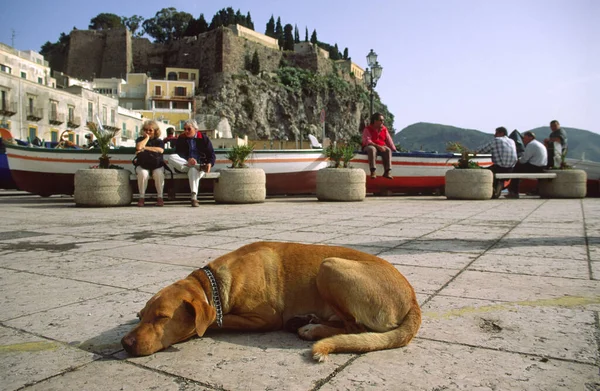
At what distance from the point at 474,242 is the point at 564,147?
1051 centimetres

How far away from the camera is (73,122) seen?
44.4 metres

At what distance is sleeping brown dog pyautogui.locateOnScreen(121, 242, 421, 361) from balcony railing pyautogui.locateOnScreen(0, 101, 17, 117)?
139 ft

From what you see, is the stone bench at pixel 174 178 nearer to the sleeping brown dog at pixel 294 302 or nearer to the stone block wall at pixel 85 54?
the sleeping brown dog at pixel 294 302

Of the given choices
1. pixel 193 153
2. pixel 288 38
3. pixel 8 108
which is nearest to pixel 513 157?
pixel 193 153

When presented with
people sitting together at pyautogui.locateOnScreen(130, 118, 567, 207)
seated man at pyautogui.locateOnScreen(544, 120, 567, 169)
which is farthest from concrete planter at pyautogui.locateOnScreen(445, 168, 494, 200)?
seated man at pyautogui.locateOnScreen(544, 120, 567, 169)

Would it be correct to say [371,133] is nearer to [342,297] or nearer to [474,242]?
[474,242]

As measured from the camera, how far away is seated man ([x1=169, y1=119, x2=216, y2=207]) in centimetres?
937

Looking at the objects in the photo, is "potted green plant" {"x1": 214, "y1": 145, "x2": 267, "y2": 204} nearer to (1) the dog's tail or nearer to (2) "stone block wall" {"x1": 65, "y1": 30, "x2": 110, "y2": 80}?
(1) the dog's tail

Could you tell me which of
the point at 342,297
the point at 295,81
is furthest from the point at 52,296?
the point at 295,81

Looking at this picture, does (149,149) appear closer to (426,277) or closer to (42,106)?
(426,277)

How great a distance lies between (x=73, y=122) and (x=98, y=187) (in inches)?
1614

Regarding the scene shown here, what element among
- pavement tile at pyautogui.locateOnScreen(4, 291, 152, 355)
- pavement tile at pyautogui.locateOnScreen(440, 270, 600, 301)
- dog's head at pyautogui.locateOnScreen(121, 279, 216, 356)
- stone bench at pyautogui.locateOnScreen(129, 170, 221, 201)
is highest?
stone bench at pyautogui.locateOnScreen(129, 170, 221, 201)

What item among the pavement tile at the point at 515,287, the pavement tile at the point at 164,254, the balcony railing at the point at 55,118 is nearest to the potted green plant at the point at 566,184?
the pavement tile at the point at 515,287

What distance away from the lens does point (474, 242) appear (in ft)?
14.7
